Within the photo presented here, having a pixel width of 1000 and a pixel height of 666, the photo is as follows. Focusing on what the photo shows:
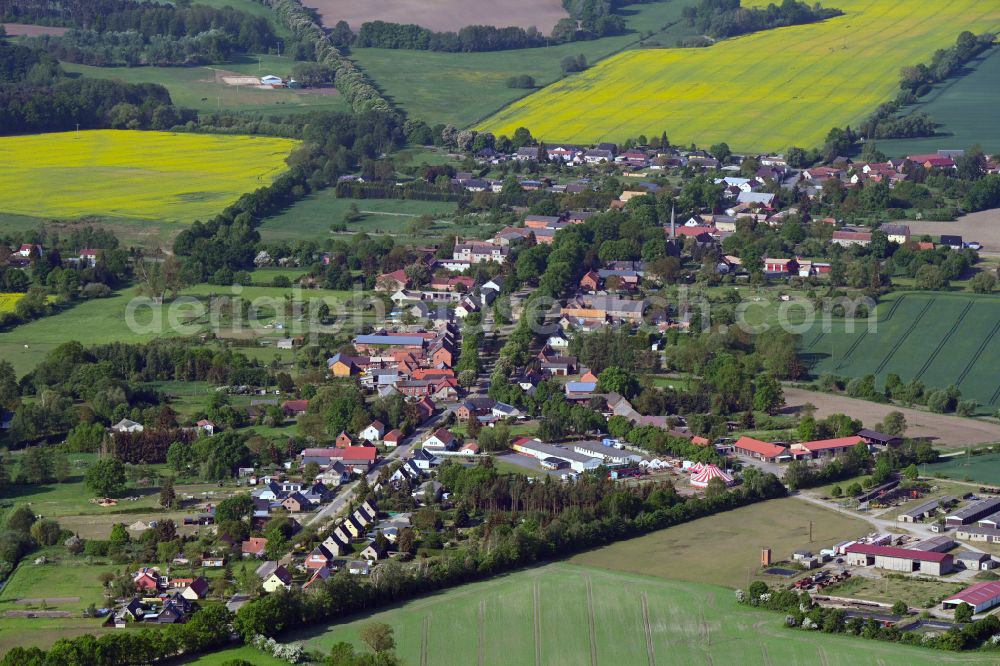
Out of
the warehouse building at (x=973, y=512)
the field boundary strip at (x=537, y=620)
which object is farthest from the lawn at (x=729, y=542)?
the field boundary strip at (x=537, y=620)

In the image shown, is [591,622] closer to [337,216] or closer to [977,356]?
[977,356]

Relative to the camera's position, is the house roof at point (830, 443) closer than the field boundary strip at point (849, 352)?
Yes

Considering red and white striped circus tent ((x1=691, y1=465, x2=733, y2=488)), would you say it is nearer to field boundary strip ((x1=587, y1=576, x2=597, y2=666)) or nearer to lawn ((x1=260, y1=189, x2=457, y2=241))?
field boundary strip ((x1=587, y1=576, x2=597, y2=666))

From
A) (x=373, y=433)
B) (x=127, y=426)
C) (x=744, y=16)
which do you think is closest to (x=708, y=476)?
(x=373, y=433)

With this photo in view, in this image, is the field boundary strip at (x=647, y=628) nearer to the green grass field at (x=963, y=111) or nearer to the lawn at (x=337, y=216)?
the lawn at (x=337, y=216)

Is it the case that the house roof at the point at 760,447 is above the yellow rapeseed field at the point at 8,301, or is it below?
below
